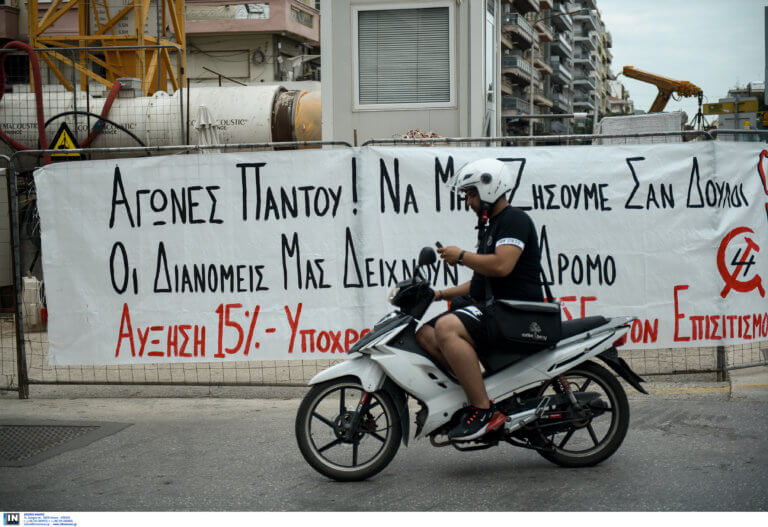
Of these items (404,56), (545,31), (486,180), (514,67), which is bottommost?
(486,180)

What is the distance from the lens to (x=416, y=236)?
7.54 meters

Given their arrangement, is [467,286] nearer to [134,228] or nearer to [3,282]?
[134,228]

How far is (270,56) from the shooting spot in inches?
1748

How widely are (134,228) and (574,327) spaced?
4.15 m

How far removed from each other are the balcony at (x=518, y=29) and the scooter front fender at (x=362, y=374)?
74274 millimetres

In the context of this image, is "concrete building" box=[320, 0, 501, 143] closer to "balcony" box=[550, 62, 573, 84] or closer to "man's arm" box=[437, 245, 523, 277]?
"man's arm" box=[437, 245, 523, 277]

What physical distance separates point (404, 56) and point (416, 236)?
210 inches

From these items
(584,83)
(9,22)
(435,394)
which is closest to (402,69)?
(435,394)

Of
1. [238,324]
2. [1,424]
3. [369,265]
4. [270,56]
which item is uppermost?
[270,56]

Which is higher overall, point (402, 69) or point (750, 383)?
point (402, 69)

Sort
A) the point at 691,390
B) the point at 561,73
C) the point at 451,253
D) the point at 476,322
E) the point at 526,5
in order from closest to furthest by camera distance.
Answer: the point at 451,253, the point at 476,322, the point at 691,390, the point at 526,5, the point at 561,73

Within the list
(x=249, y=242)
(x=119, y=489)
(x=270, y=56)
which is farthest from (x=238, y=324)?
(x=270, y=56)

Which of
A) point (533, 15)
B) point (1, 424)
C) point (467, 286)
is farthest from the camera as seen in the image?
point (533, 15)

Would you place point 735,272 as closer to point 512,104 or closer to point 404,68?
point 404,68
